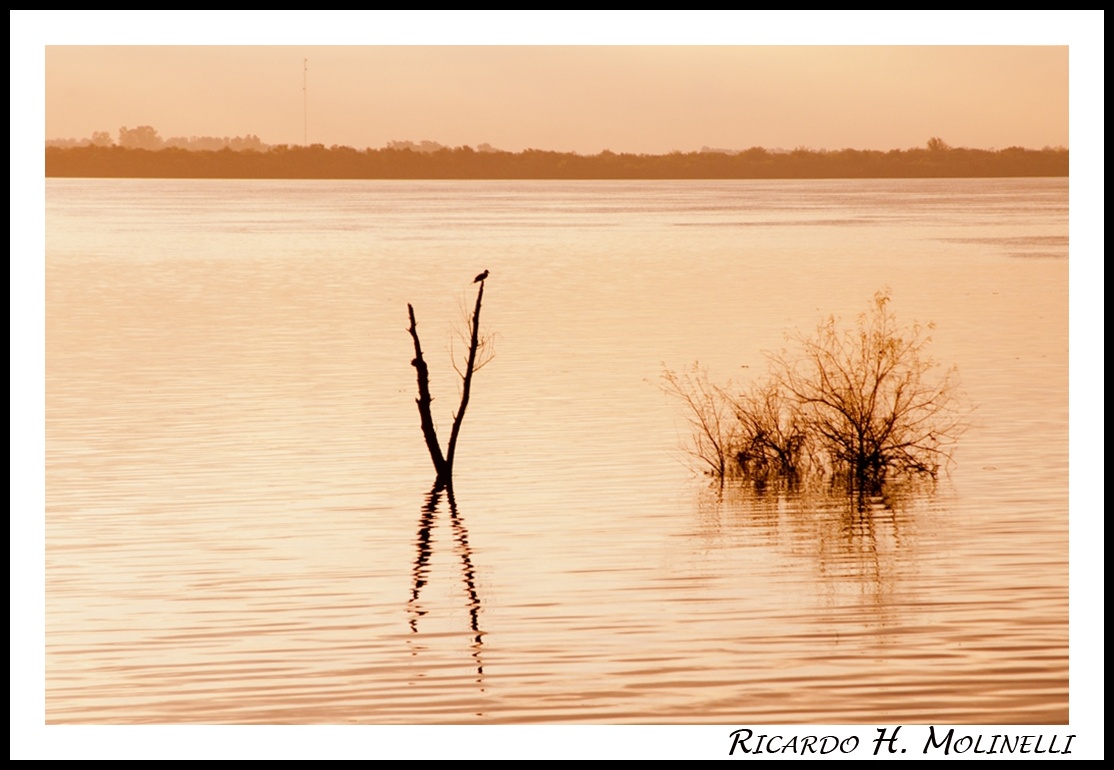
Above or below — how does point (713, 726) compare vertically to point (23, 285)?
below

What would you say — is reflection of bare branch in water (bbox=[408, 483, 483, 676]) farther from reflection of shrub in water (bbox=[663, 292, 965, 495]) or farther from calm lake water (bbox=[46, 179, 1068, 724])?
reflection of shrub in water (bbox=[663, 292, 965, 495])

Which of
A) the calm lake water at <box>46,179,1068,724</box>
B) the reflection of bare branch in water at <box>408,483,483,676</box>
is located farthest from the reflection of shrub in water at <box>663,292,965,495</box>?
the reflection of bare branch in water at <box>408,483,483,676</box>

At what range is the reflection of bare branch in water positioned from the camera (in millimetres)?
18562

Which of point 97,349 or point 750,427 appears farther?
point 97,349

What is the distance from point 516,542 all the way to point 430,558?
4.13ft

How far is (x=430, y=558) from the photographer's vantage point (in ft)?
73.0

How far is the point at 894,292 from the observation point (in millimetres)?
65562

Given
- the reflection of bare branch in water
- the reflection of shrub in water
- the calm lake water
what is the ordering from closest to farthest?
the calm lake water
the reflection of bare branch in water
the reflection of shrub in water

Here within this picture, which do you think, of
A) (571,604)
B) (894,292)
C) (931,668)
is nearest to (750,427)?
(571,604)

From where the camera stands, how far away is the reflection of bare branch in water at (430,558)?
18.6 metres

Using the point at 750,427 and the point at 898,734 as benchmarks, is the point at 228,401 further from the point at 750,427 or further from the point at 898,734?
the point at 898,734

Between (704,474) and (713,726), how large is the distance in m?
12.2

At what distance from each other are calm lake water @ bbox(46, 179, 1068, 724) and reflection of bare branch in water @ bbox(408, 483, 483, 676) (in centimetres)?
6

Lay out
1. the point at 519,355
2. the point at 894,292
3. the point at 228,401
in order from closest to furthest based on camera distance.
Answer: the point at 228,401
the point at 519,355
the point at 894,292
